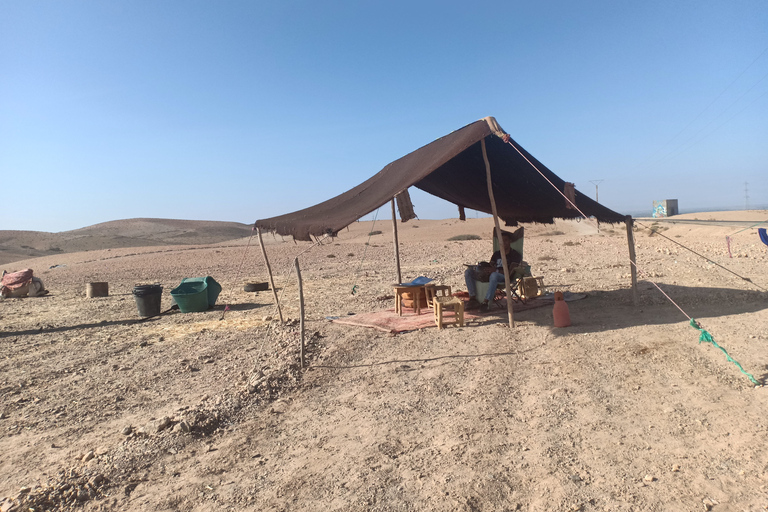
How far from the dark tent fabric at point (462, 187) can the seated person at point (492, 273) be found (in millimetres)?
1165

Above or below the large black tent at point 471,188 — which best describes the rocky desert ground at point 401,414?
below

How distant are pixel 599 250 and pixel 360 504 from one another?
19.5 meters

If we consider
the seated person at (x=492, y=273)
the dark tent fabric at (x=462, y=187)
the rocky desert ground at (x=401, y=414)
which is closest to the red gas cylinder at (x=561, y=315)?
the rocky desert ground at (x=401, y=414)

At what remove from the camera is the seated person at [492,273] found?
7898 millimetres

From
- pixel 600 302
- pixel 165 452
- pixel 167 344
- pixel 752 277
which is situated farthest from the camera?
pixel 752 277

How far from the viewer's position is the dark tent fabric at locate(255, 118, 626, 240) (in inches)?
268

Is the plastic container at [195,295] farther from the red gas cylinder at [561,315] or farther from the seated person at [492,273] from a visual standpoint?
the red gas cylinder at [561,315]

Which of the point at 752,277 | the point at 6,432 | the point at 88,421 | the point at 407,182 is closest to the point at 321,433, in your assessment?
the point at 88,421

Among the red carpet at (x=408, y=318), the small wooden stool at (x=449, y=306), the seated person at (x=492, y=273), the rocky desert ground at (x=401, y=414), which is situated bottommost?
the rocky desert ground at (x=401, y=414)

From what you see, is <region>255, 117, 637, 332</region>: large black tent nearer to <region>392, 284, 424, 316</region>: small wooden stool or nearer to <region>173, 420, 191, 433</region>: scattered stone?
<region>392, 284, 424, 316</region>: small wooden stool

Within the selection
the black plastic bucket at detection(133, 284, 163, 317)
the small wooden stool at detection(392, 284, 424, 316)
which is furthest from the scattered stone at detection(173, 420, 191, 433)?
the black plastic bucket at detection(133, 284, 163, 317)

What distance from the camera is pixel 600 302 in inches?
342

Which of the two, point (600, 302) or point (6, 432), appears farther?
point (600, 302)

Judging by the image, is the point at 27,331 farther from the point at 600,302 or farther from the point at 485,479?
the point at 600,302
